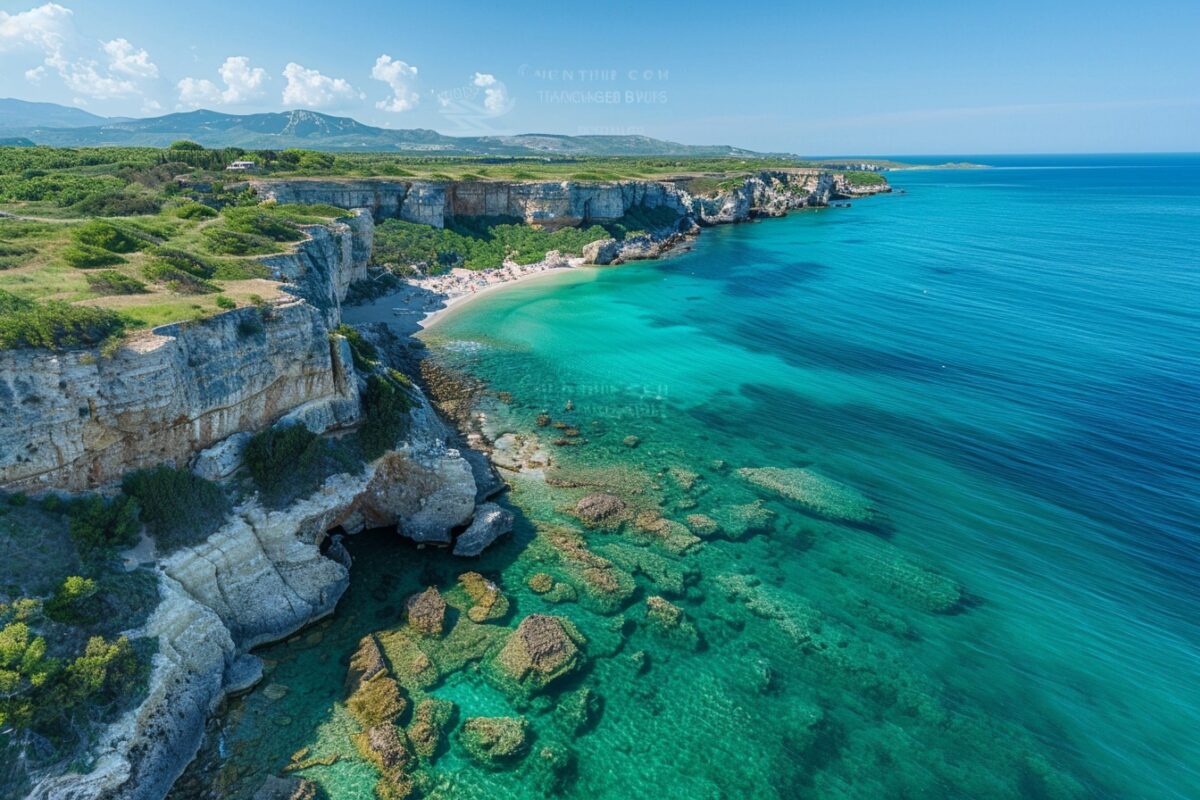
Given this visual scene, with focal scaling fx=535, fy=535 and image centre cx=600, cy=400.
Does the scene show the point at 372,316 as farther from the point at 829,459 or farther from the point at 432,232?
the point at 829,459

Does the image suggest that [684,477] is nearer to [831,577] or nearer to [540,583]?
[831,577]

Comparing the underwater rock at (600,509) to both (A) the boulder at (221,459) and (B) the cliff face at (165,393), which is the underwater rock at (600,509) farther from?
(A) the boulder at (221,459)

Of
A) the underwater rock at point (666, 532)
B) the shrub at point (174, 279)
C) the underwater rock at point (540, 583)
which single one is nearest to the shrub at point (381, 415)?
the shrub at point (174, 279)

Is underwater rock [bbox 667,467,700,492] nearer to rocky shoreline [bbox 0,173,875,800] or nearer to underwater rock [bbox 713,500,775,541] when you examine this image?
underwater rock [bbox 713,500,775,541]

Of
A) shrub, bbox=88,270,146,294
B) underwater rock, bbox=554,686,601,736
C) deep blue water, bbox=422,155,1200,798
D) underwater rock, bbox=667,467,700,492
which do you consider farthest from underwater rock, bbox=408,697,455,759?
shrub, bbox=88,270,146,294

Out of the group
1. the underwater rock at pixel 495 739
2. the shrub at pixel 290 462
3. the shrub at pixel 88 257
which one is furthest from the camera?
the shrub at pixel 88 257

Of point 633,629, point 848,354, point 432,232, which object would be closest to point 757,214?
point 432,232
